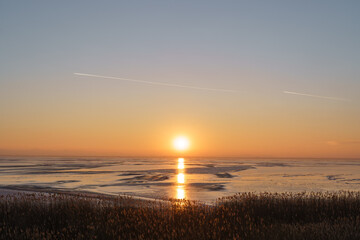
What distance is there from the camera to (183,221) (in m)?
10.8

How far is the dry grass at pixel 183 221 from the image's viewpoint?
863 centimetres

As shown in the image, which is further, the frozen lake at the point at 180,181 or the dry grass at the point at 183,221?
the frozen lake at the point at 180,181

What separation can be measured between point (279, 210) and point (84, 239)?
7.49m

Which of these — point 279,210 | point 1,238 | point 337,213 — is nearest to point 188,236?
point 1,238

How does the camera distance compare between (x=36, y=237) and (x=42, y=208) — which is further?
(x=42, y=208)

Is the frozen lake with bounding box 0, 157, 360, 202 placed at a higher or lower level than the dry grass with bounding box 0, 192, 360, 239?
lower

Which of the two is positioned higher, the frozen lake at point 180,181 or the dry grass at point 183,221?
the dry grass at point 183,221

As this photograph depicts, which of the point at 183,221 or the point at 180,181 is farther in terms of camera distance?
the point at 180,181

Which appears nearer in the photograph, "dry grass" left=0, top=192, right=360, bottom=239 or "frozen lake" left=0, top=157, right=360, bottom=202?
"dry grass" left=0, top=192, right=360, bottom=239

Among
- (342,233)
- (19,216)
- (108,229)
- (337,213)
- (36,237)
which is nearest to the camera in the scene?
(36,237)

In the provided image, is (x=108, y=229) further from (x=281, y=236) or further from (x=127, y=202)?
(x=127, y=202)

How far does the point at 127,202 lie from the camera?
51.2ft

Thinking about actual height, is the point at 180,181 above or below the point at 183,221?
below

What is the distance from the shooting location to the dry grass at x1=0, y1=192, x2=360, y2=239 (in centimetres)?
863
